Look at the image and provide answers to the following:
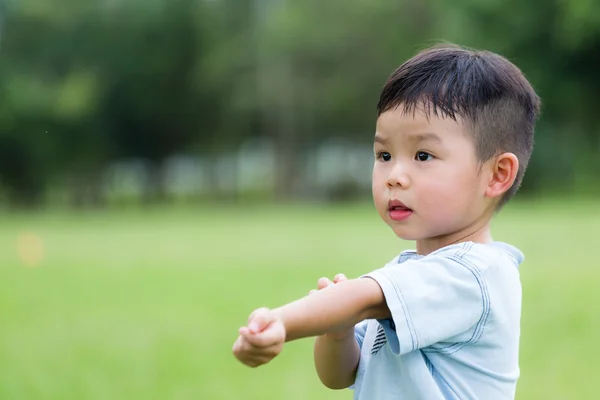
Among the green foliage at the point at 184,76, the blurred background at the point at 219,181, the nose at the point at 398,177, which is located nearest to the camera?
the nose at the point at 398,177

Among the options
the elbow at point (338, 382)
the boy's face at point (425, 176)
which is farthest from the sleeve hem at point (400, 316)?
the elbow at point (338, 382)

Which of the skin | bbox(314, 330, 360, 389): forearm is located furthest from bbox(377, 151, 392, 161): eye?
bbox(314, 330, 360, 389): forearm

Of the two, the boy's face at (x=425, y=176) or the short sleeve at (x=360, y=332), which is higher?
the boy's face at (x=425, y=176)

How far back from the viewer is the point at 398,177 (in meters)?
1.72

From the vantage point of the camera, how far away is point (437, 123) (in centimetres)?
173

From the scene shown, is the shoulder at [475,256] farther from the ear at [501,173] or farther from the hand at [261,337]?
the hand at [261,337]

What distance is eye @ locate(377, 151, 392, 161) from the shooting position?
1793mm

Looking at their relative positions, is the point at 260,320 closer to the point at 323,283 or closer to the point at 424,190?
the point at 323,283

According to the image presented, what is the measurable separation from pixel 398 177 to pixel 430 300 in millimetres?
251

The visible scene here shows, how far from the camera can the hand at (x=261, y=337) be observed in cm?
140

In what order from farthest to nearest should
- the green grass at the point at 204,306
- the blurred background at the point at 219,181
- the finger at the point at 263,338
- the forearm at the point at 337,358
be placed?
the blurred background at the point at 219,181, the green grass at the point at 204,306, the forearm at the point at 337,358, the finger at the point at 263,338

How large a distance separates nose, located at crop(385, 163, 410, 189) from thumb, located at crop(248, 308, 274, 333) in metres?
0.42

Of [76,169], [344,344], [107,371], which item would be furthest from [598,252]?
[76,169]

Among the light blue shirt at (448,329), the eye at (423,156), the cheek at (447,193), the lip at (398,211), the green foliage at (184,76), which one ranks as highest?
the eye at (423,156)
